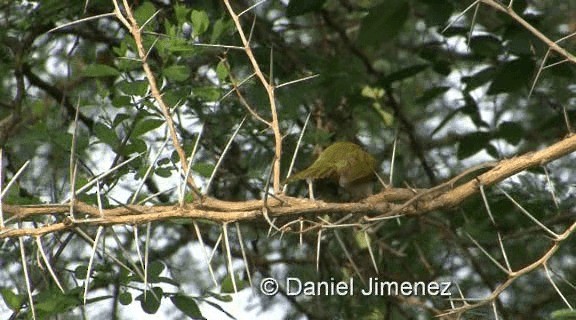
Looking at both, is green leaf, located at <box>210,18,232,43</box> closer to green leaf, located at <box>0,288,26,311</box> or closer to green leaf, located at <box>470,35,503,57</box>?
green leaf, located at <box>0,288,26,311</box>

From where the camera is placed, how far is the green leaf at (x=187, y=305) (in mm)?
2676

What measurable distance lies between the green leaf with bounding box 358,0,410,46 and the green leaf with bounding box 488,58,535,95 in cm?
42

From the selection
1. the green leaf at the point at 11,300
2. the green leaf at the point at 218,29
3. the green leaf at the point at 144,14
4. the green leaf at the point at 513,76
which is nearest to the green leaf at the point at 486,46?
the green leaf at the point at 513,76

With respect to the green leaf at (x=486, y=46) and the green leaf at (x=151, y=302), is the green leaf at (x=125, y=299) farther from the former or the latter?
the green leaf at (x=486, y=46)

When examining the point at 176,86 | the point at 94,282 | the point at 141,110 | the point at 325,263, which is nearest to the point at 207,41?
the point at 176,86

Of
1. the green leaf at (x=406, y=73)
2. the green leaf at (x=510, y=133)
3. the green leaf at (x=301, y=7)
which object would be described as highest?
the green leaf at (x=301, y=7)

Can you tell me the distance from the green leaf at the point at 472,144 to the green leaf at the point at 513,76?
19.1 inches

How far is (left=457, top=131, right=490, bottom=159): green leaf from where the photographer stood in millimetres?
3859

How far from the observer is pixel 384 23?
143 inches

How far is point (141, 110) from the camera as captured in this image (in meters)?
2.68

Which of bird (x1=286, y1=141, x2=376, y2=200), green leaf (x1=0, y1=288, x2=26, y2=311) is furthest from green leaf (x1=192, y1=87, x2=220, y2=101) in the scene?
green leaf (x1=0, y1=288, x2=26, y2=311)

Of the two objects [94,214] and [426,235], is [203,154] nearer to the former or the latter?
[426,235]

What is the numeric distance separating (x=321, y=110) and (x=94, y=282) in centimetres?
146

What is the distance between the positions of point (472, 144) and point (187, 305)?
1.58m
